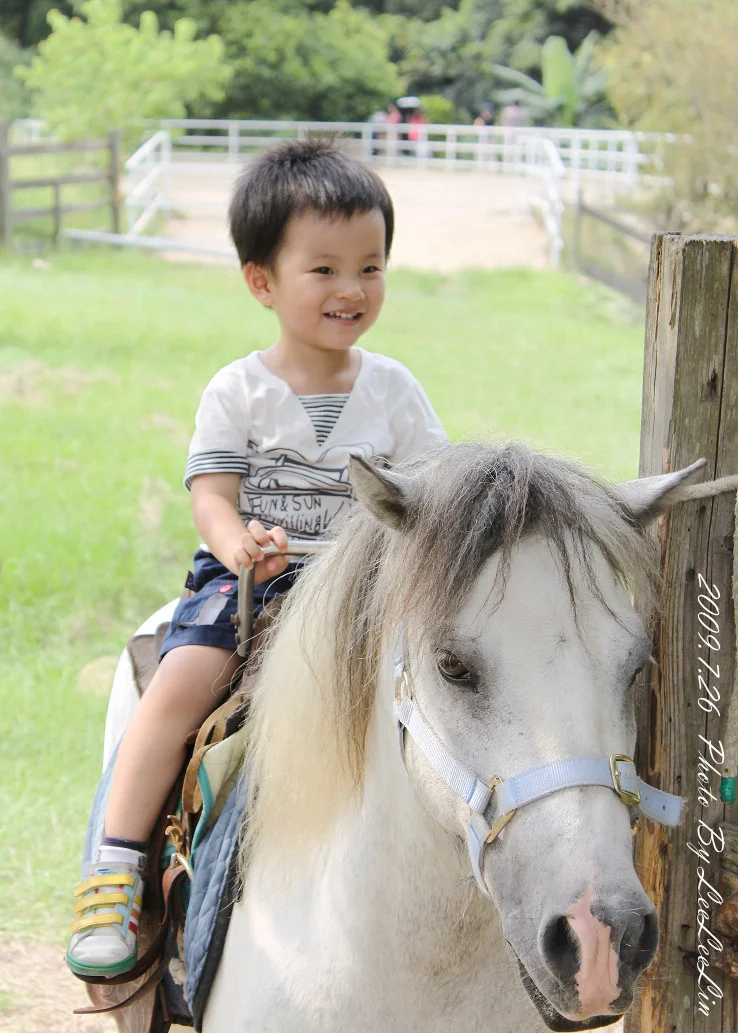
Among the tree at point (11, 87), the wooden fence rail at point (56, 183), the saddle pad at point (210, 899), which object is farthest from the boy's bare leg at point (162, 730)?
the tree at point (11, 87)

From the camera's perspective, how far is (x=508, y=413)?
28.2 feet

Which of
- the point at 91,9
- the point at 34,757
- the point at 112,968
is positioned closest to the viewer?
the point at 112,968

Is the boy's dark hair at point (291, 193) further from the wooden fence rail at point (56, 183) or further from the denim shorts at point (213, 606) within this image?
the wooden fence rail at point (56, 183)

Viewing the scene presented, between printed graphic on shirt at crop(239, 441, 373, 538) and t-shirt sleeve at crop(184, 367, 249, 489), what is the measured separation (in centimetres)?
5

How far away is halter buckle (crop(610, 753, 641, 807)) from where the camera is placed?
134 centimetres

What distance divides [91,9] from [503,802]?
897 inches

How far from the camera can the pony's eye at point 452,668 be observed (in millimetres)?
1434

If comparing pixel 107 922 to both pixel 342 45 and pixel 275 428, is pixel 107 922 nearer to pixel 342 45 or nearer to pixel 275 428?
pixel 275 428

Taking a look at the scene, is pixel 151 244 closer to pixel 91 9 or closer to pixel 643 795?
pixel 91 9

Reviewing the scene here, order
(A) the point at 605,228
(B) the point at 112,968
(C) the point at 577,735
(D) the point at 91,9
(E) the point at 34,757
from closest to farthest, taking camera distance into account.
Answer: (C) the point at 577,735
(B) the point at 112,968
(E) the point at 34,757
(A) the point at 605,228
(D) the point at 91,9

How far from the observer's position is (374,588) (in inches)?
63.1

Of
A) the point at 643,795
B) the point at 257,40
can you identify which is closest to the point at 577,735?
the point at 643,795

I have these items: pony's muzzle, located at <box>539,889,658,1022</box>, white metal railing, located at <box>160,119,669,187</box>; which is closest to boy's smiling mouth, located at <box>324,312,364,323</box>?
pony's muzzle, located at <box>539,889,658,1022</box>

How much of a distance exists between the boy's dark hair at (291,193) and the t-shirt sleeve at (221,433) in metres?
0.31
